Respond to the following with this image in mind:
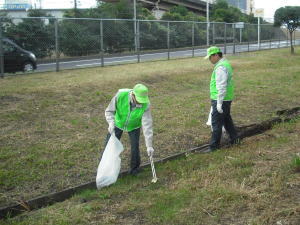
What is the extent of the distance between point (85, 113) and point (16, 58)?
5.56 metres

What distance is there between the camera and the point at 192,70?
606 inches

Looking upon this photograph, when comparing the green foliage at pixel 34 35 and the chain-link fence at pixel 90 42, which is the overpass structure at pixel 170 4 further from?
the green foliage at pixel 34 35

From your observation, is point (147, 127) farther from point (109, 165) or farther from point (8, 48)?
point (8, 48)

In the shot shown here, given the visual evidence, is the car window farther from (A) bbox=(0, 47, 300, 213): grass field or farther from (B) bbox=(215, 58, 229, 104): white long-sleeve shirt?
(B) bbox=(215, 58, 229, 104): white long-sleeve shirt

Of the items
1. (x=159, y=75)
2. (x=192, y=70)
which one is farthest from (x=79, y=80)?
(x=192, y=70)

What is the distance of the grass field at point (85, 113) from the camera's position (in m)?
5.88

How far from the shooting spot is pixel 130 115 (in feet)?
17.2

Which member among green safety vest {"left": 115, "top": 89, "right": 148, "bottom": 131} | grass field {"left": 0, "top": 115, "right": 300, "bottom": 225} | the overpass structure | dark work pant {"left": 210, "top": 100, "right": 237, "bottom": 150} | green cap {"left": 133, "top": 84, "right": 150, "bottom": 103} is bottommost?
grass field {"left": 0, "top": 115, "right": 300, "bottom": 225}

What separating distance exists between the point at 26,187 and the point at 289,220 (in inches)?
128

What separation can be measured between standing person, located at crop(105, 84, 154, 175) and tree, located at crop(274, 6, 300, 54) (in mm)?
21222

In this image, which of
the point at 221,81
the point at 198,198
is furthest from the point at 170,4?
the point at 198,198

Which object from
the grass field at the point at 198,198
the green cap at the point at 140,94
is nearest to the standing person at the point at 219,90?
the grass field at the point at 198,198

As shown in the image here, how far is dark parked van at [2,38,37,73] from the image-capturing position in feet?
42.8

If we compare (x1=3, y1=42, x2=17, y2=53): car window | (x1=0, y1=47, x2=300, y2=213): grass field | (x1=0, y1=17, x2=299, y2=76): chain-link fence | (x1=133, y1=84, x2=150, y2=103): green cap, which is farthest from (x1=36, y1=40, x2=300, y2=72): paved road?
(x1=133, y1=84, x2=150, y2=103): green cap
